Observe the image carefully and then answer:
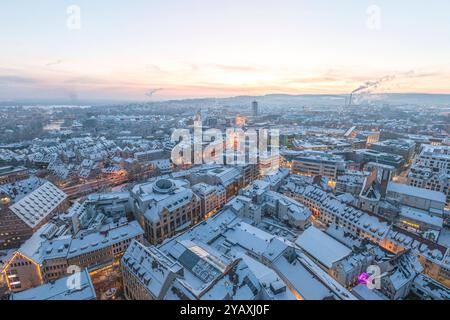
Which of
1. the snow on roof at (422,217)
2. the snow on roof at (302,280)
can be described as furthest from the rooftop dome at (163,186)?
the snow on roof at (422,217)

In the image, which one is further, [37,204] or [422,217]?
[37,204]

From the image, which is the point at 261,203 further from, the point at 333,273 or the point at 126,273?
the point at 126,273

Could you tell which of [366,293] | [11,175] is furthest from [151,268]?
[11,175]

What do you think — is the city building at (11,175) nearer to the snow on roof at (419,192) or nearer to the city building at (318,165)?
the city building at (318,165)

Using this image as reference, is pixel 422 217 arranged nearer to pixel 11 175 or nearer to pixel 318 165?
pixel 318 165

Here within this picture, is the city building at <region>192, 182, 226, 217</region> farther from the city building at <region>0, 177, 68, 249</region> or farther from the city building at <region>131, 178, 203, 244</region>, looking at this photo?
the city building at <region>0, 177, 68, 249</region>

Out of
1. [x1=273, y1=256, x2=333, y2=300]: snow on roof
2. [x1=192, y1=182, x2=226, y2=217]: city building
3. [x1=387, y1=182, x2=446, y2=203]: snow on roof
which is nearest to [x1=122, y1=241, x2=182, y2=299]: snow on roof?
[x1=273, y1=256, x2=333, y2=300]: snow on roof
